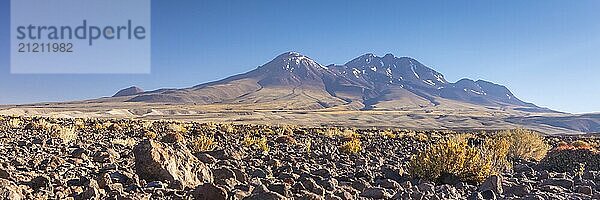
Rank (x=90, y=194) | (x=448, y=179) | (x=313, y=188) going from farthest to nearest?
(x=448, y=179), (x=313, y=188), (x=90, y=194)

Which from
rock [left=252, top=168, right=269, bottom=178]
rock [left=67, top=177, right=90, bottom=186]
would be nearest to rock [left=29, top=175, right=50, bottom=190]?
rock [left=67, top=177, right=90, bottom=186]

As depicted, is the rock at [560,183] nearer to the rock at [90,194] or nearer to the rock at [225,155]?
the rock at [225,155]

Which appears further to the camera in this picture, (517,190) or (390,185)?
(390,185)

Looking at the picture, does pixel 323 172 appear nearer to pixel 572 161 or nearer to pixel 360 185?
pixel 360 185

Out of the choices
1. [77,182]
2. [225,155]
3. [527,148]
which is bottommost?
[527,148]

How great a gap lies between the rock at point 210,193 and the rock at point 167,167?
1.60m

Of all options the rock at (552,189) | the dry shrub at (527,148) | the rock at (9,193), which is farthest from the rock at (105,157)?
the dry shrub at (527,148)

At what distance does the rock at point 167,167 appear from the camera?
6.91 metres

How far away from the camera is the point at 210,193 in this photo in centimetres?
497

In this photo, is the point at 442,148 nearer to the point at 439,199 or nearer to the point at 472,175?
the point at 472,175

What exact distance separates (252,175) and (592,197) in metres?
4.52

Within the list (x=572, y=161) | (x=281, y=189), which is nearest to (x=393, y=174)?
(x=281, y=189)

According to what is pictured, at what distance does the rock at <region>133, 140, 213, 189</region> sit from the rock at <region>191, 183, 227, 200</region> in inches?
62.8

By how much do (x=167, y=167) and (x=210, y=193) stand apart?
2.18 m
